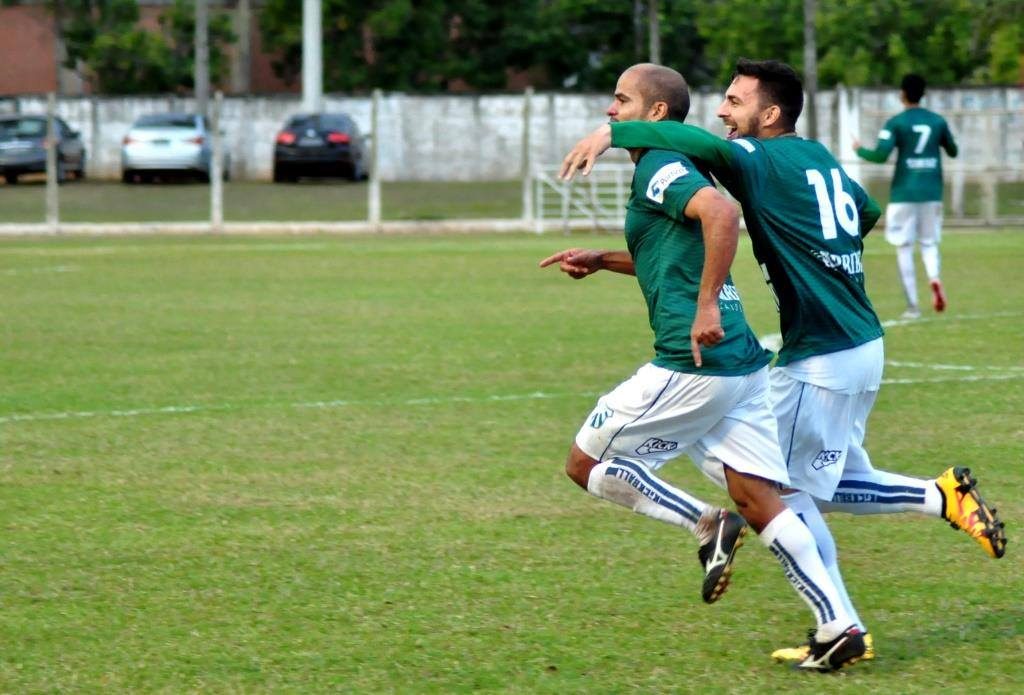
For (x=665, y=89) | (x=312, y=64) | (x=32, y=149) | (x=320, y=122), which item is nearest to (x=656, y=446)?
(x=665, y=89)

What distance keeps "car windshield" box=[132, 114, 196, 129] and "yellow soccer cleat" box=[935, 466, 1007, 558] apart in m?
34.2

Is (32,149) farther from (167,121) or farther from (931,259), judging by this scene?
(931,259)

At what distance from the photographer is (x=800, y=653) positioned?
530cm

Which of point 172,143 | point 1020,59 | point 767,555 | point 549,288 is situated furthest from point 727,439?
point 1020,59

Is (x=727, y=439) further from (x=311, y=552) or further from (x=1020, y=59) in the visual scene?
(x=1020, y=59)

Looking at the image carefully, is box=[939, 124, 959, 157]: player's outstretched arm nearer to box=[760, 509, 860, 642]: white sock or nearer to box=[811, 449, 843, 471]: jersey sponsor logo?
box=[811, 449, 843, 471]: jersey sponsor logo

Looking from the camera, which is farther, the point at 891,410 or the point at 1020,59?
the point at 1020,59

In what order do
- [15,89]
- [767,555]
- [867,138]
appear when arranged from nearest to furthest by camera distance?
[767,555], [867,138], [15,89]

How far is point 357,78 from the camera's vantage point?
52.5 metres

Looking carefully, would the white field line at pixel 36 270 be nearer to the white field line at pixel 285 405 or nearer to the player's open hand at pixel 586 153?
the white field line at pixel 285 405

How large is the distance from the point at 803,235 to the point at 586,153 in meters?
0.80

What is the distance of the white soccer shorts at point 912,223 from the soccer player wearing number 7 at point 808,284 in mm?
10253

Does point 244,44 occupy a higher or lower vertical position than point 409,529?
higher

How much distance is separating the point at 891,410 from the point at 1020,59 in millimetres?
42715
